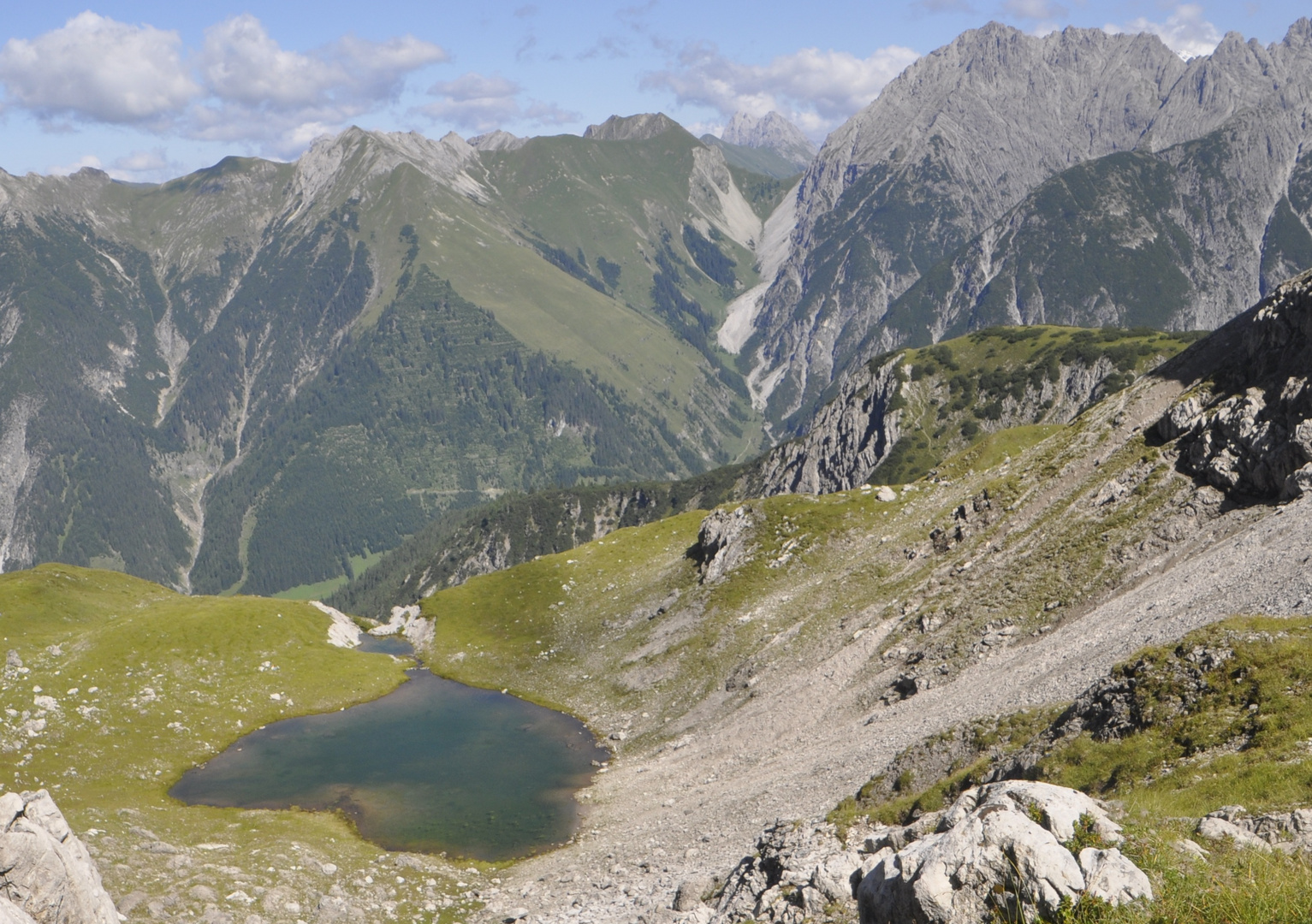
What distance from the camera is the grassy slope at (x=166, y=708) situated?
60.6 meters

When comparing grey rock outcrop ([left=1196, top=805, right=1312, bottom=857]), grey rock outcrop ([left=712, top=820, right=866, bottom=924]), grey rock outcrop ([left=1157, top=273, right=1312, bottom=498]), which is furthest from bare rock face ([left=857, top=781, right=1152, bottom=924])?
grey rock outcrop ([left=1157, top=273, right=1312, bottom=498])

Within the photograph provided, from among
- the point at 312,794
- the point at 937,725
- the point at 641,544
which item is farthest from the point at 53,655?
the point at 937,725

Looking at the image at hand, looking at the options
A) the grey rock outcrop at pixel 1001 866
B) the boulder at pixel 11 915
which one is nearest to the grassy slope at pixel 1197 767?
the grey rock outcrop at pixel 1001 866

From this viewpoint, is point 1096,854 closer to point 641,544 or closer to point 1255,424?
point 1255,424

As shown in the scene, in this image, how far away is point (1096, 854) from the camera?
20578 millimetres

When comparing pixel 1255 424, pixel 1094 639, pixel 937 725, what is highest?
pixel 1255 424

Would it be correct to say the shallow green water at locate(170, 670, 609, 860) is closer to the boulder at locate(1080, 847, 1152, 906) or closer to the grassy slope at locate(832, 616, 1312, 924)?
the grassy slope at locate(832, 616, 1312, 924)

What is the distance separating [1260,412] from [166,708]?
390ft

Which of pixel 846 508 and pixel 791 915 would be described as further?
pixel 846 508

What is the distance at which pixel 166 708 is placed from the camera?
110875 mm

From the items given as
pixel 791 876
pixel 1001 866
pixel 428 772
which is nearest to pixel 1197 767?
pixel 791 876

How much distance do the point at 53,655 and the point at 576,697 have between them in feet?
229

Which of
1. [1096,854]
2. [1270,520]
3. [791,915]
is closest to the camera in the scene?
[1096,854]

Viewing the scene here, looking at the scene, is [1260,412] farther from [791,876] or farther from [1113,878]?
[1113,878]
